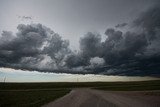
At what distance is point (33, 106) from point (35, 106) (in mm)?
259

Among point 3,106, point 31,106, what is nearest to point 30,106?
point 31,106

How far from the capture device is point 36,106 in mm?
24578

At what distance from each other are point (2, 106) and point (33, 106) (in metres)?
4.02

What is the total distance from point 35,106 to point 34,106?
13 cm

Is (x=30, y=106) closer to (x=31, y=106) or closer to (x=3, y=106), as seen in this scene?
(x=31, y=106)

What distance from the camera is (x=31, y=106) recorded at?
2470cm

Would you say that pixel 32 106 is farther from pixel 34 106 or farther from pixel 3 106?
pixel 3 106

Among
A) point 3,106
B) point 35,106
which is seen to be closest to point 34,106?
point 35,106

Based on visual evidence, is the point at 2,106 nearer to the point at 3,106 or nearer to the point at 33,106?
the point at 3,106

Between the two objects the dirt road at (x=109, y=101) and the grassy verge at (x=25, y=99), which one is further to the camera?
the grassy verge at (x=25, y=99)

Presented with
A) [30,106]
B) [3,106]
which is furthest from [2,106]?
[30,106]

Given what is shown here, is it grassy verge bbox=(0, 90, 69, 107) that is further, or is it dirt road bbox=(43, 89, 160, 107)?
grassy verge bbox=(0, 90, 69, 107)

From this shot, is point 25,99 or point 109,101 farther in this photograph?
point 25,99

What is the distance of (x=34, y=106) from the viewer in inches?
970
